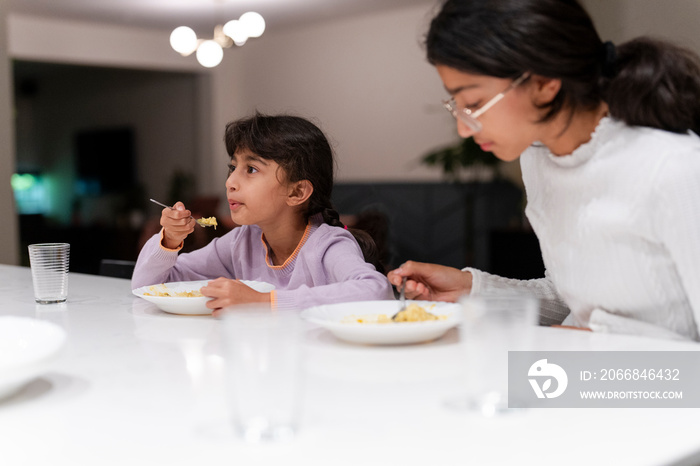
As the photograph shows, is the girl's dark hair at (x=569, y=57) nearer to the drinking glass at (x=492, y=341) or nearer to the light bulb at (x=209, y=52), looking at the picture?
the drinking glass at (x=492, y=341)

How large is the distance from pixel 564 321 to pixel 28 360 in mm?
983

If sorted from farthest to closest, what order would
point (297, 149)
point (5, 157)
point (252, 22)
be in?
point (252, 22)
point (5, 157)
point (297, 149)

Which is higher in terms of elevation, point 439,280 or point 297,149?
point 297,149

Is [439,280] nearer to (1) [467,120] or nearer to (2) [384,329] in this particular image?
(1) [467,120]

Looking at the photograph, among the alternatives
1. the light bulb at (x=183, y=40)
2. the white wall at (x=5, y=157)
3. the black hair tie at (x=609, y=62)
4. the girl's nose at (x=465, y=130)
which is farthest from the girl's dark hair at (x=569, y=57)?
the light bulb at (x=183, y=40)

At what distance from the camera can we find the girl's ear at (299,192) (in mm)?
1745

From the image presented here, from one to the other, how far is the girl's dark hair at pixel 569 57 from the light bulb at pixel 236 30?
4331mm

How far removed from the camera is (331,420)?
2.39 feet

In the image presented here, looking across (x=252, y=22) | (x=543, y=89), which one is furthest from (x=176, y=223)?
(x=252, y=22)

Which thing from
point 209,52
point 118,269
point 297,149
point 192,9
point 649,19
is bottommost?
point 118,269

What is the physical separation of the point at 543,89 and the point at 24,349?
853 millimetres

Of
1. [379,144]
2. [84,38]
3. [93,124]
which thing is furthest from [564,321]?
[93,124]

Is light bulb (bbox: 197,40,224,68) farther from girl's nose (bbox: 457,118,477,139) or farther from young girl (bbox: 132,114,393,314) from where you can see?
girl's nose (bbox: 457,118,477,139)

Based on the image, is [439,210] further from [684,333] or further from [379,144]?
[684,333]
